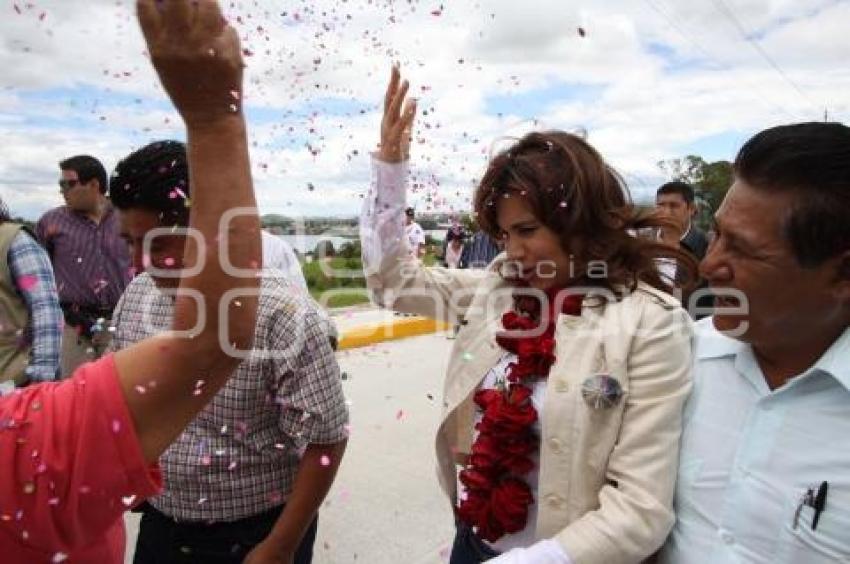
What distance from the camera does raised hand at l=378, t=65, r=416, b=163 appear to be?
211cm

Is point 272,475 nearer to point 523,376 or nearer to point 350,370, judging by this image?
point 523,376

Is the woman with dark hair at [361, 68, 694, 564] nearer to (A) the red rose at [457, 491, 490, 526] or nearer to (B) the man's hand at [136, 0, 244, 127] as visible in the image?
(A) the red rose at [457, 491, 490, 526]

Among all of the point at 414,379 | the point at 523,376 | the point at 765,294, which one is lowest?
the point at 414,379

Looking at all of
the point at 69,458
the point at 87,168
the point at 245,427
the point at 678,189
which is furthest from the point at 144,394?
the point at 678,189

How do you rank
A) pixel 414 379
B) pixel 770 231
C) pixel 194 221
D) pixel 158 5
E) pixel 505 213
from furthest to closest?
pixel 414 379 → pixel 505 213 → pixel 770 231 → pixel 194 221 → pixel 158 5

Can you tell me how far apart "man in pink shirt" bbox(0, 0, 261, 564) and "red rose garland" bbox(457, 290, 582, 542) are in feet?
2.93

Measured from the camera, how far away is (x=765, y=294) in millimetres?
1464

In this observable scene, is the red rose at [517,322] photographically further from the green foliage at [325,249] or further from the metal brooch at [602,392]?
the green foliage at [325,249]

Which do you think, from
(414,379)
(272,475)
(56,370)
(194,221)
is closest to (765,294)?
(194,221)

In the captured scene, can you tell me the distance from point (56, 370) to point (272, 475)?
1900 mm

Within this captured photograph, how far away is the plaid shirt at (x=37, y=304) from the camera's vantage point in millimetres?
3381

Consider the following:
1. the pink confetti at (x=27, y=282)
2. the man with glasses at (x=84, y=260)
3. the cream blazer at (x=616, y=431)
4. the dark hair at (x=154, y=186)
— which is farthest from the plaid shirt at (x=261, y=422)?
the man with glasses at (x=84, y=260)

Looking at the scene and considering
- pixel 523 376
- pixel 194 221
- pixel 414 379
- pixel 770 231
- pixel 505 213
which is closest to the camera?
pixel 194 221

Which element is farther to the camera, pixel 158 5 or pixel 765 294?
pixel 765 294
